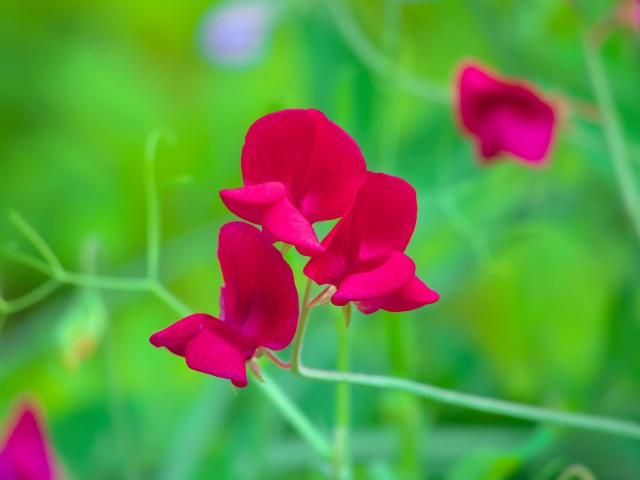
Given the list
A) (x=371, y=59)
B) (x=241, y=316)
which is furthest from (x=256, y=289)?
(x=371, y=59)

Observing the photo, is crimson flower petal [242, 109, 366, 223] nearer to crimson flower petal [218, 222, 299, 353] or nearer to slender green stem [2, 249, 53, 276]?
crimson flower petal [218, 222, 299, 353]

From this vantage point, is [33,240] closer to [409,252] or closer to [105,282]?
[105,282]

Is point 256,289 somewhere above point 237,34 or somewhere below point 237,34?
below

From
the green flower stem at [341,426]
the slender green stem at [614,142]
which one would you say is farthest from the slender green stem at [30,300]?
the slender green stem at [614,142]

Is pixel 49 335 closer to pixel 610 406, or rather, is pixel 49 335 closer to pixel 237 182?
pixel 237 182

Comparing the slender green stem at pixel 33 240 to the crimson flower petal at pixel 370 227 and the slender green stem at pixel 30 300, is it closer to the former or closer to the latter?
the slender green stem at pixel 30 300

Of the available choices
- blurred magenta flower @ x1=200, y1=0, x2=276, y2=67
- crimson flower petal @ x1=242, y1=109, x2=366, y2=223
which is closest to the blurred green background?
blurred magenta flower @ x1=200, y1=0, x2=276, y2=67

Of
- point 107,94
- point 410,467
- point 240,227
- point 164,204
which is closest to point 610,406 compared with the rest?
point 410,467
